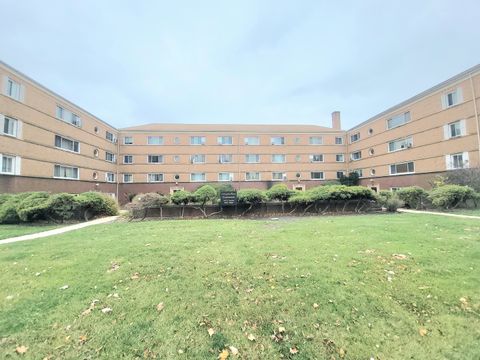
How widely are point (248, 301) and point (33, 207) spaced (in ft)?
41.6

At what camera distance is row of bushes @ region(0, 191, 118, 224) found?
1214 cm

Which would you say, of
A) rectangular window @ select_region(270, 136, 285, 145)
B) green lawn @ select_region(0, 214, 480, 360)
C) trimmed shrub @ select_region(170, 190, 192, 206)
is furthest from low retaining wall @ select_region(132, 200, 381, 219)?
rectangular window @ select_region(270, 136, 285, 145)

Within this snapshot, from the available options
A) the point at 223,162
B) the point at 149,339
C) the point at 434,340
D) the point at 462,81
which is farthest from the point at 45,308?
the point at 223,162

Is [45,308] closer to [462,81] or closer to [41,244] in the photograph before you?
[41,244]

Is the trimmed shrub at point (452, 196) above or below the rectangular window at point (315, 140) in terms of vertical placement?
below

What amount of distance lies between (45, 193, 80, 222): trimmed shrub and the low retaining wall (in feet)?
10.2

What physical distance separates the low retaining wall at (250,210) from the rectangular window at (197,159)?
20.6 meters

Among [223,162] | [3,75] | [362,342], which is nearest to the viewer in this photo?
[362,342]

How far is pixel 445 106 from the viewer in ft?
71.5

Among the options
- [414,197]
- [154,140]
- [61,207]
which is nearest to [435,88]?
[414,197]

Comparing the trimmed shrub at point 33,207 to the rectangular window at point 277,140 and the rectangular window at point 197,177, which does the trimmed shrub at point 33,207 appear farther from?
the rectangular window at point 277,140

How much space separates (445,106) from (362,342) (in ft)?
84.9

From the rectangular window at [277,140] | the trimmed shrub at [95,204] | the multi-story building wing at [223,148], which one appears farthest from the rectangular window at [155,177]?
the trimmed shrub at [95,204]

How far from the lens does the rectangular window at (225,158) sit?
34938 millimetres
